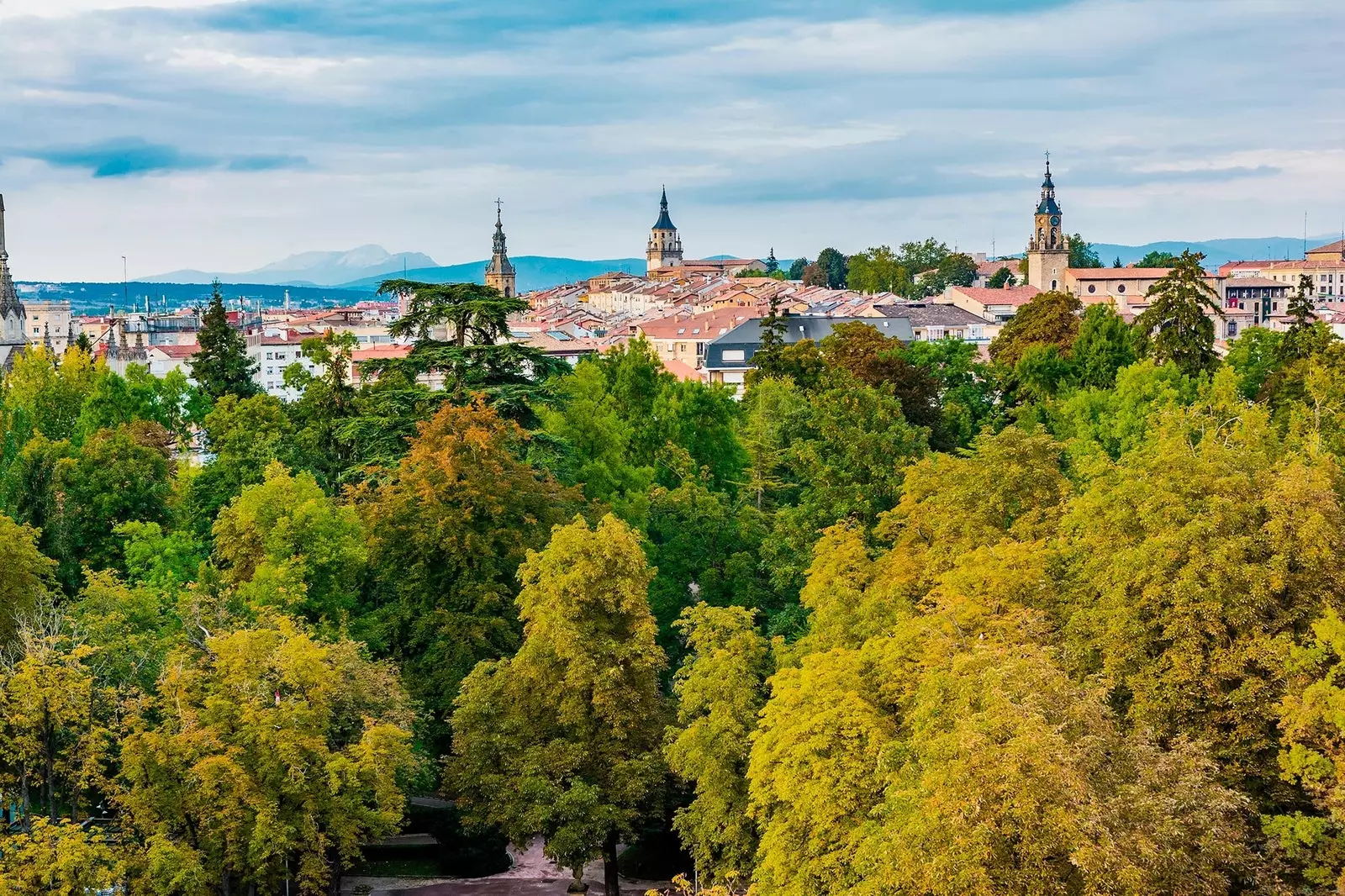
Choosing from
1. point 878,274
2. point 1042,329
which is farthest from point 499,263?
point 1042,329

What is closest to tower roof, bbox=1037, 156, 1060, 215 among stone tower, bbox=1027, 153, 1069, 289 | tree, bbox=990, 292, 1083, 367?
stone tower, bbox=1027, 153, 1069, 289

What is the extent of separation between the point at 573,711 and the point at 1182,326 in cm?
3082

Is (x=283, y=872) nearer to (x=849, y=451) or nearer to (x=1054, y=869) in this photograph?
(x=1054, y=869)

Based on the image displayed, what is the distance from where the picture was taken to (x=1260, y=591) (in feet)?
80.0

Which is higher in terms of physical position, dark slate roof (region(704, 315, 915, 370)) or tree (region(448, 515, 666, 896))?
dark slate roof (region(704, 315, 915, 370))

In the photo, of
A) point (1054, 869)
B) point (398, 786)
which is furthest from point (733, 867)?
point (1054, 869)

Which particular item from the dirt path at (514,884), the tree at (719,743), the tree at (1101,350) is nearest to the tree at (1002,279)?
the tree at (1101,350)

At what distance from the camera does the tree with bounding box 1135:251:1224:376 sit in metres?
52.2

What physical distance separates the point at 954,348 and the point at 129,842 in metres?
41.6

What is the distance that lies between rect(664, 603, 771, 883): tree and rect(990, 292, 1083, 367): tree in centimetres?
3585

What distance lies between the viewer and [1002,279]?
18000 cm

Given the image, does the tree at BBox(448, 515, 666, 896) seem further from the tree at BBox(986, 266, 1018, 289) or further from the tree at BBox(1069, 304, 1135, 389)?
the tree at BBox(986, 266, 1018, 289)

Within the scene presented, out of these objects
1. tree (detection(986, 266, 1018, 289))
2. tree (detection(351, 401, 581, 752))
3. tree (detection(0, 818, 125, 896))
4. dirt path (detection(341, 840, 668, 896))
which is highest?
tree (detection(986, 266, 1018, 289))

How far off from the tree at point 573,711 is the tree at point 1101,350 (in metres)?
29.2
